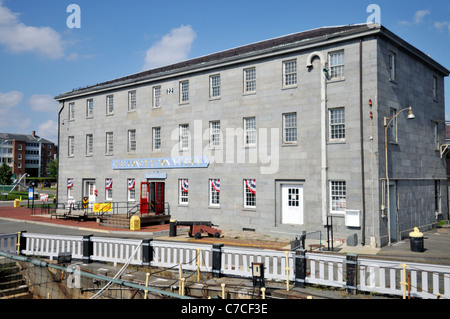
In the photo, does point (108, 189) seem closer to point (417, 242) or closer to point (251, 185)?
point (251, 185)

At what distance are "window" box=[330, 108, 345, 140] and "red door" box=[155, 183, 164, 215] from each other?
46.5ft

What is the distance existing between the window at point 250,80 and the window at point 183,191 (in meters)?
8.21

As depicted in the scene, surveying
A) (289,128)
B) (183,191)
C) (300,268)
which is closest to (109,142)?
(183,191)

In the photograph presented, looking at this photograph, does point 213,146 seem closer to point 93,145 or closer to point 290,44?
point 290,44

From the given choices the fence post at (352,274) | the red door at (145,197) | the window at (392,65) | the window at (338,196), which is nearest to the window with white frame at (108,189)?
the red door at (145,197)

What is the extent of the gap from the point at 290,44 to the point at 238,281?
51.2 ft

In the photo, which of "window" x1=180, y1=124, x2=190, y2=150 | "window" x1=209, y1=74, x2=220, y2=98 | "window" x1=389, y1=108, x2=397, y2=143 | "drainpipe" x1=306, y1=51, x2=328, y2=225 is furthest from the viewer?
"window" x1=180, y1=124, x2=190, y2=150

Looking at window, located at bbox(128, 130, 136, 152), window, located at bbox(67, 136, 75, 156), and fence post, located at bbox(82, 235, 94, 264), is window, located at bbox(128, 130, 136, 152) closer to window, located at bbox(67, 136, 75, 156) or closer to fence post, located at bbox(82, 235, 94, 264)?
window, located at bbox(67, 136, 75, 156)

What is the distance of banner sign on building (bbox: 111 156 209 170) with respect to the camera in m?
26.1

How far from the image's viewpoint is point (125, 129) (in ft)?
103

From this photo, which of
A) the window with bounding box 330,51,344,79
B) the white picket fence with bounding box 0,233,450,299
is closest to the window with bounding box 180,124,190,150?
the window with bounding box 330,51,344,79

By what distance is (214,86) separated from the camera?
85.5ft

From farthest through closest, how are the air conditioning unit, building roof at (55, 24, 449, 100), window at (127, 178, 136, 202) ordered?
window at (127, 178, 136, 202)
building roof at (55, 24, 449, 100)
the air conditioning unit

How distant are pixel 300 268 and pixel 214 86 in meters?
17.8
